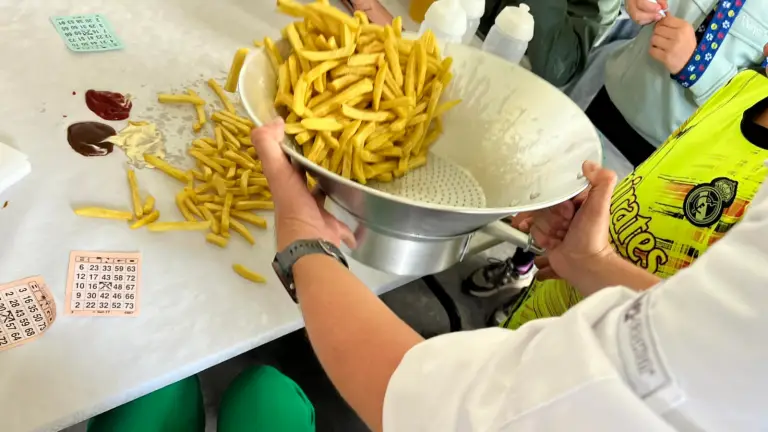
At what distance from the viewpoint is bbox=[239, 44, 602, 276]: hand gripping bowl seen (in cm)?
56

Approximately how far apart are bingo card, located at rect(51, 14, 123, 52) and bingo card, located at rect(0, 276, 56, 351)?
0.42 meters

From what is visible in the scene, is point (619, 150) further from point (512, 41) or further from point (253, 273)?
point (253, 273)

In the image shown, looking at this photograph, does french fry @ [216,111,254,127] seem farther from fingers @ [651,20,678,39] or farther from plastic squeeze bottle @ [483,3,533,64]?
fingers @ [651,20,678,39]

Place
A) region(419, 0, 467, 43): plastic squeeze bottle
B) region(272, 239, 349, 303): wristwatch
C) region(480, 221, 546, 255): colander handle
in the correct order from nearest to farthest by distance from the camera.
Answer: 1. region(272, 239, 349, 303): wristwatch
2. region(480, 221, 546, 255): colander handle
3. region(419, 0, 467, 43): plastic squeeze bottle

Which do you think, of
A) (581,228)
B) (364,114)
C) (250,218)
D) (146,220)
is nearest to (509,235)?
(581,228)

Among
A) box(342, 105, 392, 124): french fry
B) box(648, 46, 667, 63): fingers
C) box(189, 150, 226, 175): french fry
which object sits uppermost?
box(648, 46, 667, 63): fingers

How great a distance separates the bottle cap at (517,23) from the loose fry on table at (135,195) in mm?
579

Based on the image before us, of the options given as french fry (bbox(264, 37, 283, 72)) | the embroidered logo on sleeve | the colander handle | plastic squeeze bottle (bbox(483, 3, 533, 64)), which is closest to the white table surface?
the colander handle

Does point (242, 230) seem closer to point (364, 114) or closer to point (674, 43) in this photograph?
point (364, 114)

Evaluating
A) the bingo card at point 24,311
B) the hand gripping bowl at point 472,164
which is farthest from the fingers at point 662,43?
the bingo card at point 24,311

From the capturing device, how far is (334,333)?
1.44 feet

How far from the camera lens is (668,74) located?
Result: 1.16m

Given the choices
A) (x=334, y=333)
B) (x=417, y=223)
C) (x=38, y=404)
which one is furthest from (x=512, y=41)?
(x=38, y=404)

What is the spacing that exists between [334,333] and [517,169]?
31 centimetres
